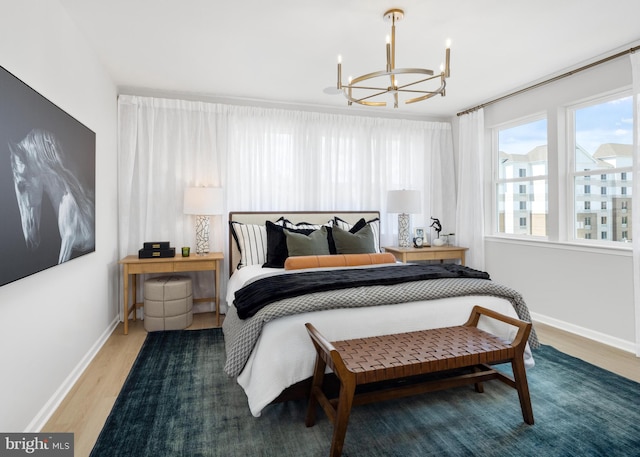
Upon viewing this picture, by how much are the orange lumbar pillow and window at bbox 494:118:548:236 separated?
181 centimetres

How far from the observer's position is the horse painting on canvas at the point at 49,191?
1.77m

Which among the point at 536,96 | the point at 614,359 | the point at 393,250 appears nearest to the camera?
the point at 614,359

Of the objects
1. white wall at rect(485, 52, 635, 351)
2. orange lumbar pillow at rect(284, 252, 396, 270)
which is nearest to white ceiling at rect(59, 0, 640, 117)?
white wall at rect(485, 52, 635, 351)

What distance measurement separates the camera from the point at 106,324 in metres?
3.53

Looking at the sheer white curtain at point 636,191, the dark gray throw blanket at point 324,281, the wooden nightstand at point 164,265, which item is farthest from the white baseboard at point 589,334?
the wooden nightstand at point 164,265

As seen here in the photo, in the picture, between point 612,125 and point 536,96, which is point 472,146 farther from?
point 612,125

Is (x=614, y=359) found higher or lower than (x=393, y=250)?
lower

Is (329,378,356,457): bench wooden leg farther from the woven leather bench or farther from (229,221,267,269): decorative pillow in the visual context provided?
(229,221,267,269): decorative pillow

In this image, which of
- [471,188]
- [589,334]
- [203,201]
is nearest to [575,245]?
[589,334]

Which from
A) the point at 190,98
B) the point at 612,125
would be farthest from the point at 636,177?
the point at 190,98

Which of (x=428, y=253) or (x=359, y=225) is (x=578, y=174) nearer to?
(x=428, y=253)

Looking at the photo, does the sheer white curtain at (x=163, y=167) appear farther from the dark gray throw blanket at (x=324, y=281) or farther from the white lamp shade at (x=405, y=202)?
the white lamp shade at (x=405, y=202)

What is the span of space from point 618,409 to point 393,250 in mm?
2716

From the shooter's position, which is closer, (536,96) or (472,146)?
(536,96)
